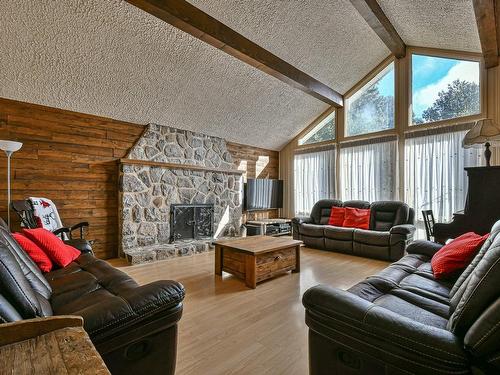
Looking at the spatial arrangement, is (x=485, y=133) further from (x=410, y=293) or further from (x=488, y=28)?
(x=410, y=293)

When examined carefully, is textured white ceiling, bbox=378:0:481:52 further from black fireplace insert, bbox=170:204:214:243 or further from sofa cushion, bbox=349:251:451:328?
black fireplace insert, bbox=170:204:214:243

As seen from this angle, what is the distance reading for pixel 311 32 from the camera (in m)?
3.86

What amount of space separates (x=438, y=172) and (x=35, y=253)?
217 inches

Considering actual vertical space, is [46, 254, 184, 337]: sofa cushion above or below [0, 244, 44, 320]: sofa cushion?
below

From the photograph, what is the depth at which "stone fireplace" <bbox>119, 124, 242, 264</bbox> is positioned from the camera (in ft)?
13.9

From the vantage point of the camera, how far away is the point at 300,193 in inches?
255

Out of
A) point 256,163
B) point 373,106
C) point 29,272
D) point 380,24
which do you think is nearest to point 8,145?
point 29,272

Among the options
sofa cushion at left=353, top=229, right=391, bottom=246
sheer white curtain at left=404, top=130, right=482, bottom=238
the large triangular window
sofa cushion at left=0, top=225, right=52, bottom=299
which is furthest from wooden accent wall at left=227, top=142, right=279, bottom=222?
sofa cushion at left=0, top=225, right=52, bottom=299

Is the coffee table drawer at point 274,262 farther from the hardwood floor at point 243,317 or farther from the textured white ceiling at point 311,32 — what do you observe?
the textured white ceiling at point 311,32

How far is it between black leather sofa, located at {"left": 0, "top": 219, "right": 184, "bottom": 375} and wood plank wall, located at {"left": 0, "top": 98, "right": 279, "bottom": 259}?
2.40 meters

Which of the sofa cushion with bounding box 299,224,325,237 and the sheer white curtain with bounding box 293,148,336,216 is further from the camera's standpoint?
the sheer white curtain with bounding box 293,148,336,216

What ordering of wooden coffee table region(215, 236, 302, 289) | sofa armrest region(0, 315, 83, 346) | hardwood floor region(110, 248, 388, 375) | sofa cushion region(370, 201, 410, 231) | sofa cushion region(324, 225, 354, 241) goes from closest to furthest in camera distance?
sofa armrest region(0, 315, 83, 346), hardwood floor region(110, 248, 388, 375), wooden coffee table region(215, 236, 302, 289), sofa cushion region(370, 201, 410, 231), sofa cushion region(324, 225, 354, 241)

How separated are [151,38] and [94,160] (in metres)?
2.02

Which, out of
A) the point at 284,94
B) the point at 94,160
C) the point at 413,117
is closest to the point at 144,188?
the point at 94,160
